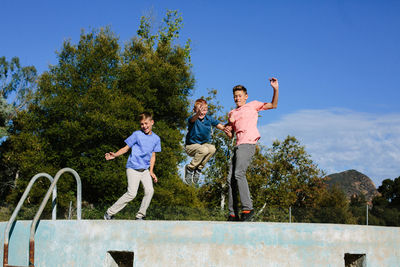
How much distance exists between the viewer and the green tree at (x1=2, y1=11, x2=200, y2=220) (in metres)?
27.8

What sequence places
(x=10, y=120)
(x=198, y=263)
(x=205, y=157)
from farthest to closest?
(x=10, y=120) → (x=205, y=157) → (x=198, y=263)

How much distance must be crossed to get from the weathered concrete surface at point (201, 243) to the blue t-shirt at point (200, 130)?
7.92 ft

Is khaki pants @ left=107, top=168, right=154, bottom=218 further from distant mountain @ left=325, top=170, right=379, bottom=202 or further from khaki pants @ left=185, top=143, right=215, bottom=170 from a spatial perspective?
distant mountain @ left=325, top=170, right=379, bottom=202

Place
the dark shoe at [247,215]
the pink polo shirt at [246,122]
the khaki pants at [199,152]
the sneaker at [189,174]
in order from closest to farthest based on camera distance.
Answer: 1. the dark shoe at [247,215]
2. the pink polo shirt at [246,122]
3. the khaki pants at [199,152]
4. the sneaker at [189,174]

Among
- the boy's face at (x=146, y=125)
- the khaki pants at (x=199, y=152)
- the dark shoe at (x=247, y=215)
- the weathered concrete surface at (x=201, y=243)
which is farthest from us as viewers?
the khaki pants at (x=199, y=152)

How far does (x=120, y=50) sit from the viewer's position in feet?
105

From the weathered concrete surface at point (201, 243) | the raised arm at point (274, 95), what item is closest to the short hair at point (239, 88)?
the raised arm at point (274, 95)

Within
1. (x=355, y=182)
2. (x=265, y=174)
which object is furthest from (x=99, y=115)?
(x=355, y=182)

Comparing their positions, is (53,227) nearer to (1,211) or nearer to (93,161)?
(1,211)

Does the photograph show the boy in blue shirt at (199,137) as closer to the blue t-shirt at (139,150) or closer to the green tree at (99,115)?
the blue t-shirt at (139,150)

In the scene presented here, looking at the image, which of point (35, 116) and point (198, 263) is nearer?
point (198, 263)

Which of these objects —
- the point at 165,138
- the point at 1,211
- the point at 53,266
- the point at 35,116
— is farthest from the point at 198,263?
the point at 35,116

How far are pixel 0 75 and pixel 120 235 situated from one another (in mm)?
44397

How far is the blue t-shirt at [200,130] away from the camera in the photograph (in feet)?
21.7
